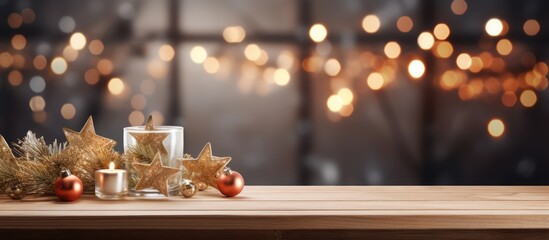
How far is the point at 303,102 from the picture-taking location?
80.0 inches

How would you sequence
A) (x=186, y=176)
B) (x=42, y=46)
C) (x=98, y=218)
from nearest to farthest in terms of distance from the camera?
(x=98, y=218) → (x=186, y=176) → (x=42, y=46)

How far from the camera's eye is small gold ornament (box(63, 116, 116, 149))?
1.36 metres

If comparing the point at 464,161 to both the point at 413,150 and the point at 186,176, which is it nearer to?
the point at 413,150

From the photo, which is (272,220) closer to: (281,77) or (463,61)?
(281,77)

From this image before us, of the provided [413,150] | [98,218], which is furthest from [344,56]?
[98,218]

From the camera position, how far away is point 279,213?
1.11 metres

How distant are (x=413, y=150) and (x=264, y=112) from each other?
0.50 m

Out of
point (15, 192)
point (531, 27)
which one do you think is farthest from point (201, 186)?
point (531, 27)

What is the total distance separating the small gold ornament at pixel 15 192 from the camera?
1223 millimetres

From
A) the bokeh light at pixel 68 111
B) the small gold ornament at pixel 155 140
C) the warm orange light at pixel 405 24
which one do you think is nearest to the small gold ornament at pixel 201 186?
the small gold ornament at pixel 155 140

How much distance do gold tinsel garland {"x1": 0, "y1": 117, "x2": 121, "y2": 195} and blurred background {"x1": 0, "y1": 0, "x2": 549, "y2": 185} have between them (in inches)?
25.2

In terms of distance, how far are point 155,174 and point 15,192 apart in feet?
0.88

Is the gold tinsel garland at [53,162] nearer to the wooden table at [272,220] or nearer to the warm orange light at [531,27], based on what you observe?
the wooden table at [272,220]

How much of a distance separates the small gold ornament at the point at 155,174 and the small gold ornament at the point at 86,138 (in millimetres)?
168
